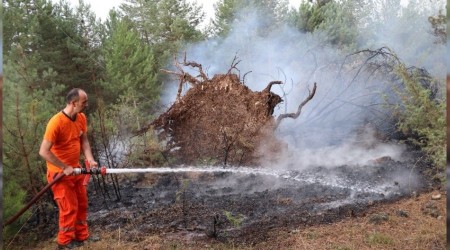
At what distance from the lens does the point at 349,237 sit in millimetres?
4590

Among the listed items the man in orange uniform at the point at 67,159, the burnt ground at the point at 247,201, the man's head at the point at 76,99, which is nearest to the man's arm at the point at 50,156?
the man in orange uniform at the point at 67,159

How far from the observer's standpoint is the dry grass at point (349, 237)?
435 cm

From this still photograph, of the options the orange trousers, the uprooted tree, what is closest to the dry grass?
the orange trousers

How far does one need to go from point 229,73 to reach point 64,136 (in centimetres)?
518

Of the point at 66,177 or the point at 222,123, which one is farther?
the point at 222,123

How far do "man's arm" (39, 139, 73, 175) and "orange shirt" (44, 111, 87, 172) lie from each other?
6cm

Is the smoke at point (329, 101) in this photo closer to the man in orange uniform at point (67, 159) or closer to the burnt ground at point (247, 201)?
the burnt ground at point (247, 201)

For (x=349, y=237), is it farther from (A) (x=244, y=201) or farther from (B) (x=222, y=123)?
(B) (x=222, y=123)

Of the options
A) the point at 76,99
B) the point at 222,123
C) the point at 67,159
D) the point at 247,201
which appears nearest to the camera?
the point at 76,99

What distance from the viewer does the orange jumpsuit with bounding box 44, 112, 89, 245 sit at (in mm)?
4555

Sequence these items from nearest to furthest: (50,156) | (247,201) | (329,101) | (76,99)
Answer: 1. (50,156)
2. (76,99)
3. (247,201)
4. (329,101)

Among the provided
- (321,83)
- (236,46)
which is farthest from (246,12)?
(321,83)

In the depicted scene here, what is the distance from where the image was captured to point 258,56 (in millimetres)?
15578

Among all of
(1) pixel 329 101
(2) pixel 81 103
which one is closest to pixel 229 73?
(1) pixel 329 101
